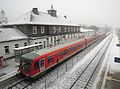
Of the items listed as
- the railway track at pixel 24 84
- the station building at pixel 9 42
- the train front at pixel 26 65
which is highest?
the station building at pixel 9 42

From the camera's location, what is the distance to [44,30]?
88.9ft

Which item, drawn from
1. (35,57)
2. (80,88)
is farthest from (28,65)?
(80,88)

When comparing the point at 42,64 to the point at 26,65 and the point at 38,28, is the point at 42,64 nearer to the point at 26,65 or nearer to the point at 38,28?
the point at 26,65

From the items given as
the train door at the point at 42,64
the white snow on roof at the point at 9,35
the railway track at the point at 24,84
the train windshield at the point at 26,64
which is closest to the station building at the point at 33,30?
the white snow on roof at the point at 9,35

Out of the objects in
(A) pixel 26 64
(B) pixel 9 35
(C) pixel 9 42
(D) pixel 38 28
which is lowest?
(A) pixel 26 64

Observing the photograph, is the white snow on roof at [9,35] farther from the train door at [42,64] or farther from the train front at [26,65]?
the train door at [42,64]

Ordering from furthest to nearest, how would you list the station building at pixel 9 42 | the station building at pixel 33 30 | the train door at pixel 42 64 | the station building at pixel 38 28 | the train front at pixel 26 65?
the station building at pixel 38 28 → the station building at pixel 33 30 → the station building at pixel 9 42 → the train door at pixel 42 64 → the train front at pixel 26 65

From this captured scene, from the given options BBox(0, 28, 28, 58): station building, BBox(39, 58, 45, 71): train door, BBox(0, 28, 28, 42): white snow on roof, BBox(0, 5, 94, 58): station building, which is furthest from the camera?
BBox(0, 5, 94, 58): station building

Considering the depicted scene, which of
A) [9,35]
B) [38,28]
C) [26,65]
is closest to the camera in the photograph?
[26,65]

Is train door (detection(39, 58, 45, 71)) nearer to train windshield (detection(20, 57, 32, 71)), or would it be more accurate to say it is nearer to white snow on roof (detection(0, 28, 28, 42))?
train windshield (detection(20, 57, 32, 71))

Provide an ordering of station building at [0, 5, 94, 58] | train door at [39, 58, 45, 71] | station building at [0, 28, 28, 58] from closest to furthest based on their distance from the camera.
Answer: train door at [39, 58, 45, 71] < station building at [0, 28, 28, 58] < station building at [0, 5, 94, 58]

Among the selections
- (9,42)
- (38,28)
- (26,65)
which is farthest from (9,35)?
(26,65)

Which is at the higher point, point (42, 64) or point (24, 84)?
point (42, 64)

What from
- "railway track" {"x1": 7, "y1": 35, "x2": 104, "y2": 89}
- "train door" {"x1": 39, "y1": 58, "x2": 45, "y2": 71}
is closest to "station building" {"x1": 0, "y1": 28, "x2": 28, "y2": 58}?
"railway track" {"x1": 7, "y1": 35, "x2": 104, "y2": 89}
